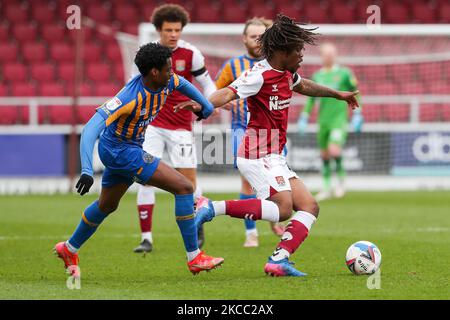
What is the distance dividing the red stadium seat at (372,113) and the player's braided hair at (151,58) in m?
11.1

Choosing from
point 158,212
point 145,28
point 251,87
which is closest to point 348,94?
point 251,87

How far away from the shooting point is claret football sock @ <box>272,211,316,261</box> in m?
6.89

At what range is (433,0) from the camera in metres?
22.9

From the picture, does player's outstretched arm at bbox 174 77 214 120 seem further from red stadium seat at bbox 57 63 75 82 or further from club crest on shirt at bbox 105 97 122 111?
red stadium seat at bbox 57 63 75 82

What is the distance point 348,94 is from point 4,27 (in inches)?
622

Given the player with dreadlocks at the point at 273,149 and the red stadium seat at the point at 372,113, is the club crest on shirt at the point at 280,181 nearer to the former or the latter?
the player with dreadlocks at the point at 273,149

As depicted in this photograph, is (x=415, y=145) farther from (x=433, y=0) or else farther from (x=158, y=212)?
(x=433, y=0)

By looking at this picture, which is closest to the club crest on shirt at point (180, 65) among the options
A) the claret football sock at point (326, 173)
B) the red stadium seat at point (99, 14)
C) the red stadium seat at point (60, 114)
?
the claret football sock at point (326, 173)

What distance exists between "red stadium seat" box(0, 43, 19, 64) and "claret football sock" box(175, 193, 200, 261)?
49.4 ft

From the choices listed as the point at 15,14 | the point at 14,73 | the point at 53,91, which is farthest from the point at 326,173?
the point at 15,14

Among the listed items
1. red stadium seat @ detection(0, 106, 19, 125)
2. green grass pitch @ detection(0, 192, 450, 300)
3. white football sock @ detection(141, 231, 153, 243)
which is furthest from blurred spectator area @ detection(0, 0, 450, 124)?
white football sock @ detection(141, 231, 153, 243)

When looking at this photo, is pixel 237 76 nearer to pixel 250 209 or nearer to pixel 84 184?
pixel 250 209

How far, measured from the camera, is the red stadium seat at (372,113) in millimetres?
17312

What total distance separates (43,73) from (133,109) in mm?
14437
